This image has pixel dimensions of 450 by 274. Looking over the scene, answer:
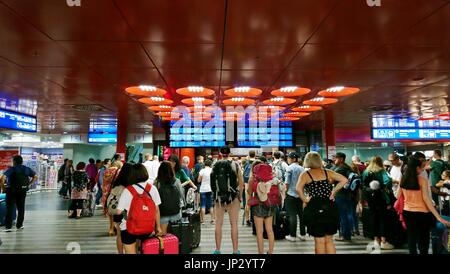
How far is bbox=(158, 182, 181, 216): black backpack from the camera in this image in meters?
4.19

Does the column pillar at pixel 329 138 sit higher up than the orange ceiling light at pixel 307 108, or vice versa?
the orange ceiling light at pixel 307 108

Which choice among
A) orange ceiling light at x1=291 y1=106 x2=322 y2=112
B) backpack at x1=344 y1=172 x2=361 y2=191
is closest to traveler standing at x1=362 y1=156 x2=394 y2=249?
backpack at x1=344 y1=172 x2=361 y2=191

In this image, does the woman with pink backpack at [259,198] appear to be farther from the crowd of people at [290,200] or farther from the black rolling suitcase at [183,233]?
the black rolling suitcase at [183,233]

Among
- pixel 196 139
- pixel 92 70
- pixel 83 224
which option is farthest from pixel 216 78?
pixel 196 139

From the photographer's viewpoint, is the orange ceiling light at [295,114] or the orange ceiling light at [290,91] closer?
the orange ceiling light at [290,91]

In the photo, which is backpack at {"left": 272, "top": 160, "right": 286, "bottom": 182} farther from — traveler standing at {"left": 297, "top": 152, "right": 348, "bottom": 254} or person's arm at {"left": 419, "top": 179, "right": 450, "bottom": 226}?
person's arm at {"left": 419, "top": 179, "right": 450, "bottom": 226}

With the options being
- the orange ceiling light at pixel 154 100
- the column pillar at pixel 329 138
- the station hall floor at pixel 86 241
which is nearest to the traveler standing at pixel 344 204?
the station hall floor at pixel 86 241

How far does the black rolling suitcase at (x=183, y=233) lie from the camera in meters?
4.77

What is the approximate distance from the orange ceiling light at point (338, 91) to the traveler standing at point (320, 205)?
14.5 ft

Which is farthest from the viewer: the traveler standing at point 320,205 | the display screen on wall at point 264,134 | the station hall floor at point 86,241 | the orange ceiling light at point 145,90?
the display screen on wall at point 264,134

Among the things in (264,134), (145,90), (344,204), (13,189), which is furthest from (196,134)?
(344,204)

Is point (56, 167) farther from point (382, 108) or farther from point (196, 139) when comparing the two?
point (382, 108)

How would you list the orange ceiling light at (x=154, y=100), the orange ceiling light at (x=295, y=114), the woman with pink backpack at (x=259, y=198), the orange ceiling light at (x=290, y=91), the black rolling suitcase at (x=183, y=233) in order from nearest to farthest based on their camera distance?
the woman with pink backpack at (x=259, y=198), the black rolling suitcase at (x=183, y=233), the orange ceiling light at (x=290, y=91), the orange ceiling light at (x=154, y=100), the orange ceiling light at (x=295, y=114)

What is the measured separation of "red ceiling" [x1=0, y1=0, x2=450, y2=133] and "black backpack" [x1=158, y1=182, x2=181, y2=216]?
2.17 m
